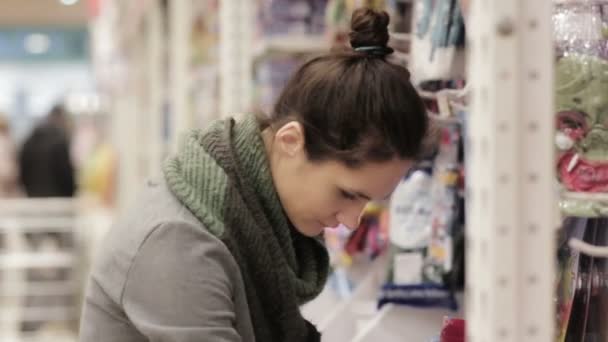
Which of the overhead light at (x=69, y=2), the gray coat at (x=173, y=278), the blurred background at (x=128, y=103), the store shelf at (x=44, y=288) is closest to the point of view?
the gray coat at (x=173, y=278)

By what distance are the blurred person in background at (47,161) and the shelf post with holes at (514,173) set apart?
25.2 ft

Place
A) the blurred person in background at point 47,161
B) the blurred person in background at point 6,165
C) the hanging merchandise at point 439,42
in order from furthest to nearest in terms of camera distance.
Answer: the blurred person in background at point 47,161, the blurred person in background at point 6,165, the hanging merchandise at point 439,42

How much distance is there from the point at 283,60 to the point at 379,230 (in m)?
0.81

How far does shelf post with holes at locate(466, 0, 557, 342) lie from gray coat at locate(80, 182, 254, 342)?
532 mm

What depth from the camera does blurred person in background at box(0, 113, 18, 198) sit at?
27.5 feet

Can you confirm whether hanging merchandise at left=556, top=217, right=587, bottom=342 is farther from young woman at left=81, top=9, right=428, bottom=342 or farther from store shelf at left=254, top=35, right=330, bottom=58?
store shelf at left=254, top=35, right=330, bottom=58

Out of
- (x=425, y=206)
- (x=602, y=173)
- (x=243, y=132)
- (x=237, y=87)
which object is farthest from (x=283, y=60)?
(x=602, y=173)

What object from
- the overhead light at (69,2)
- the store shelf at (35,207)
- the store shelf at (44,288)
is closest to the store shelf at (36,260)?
the store shelf at (44,288)

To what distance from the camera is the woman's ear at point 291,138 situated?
176 cm

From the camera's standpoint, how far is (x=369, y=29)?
1810 mm

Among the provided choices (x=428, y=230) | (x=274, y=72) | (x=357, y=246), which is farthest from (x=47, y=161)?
(x=428, y=230)

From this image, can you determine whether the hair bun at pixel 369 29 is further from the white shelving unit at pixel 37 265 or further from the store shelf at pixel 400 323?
the white shelving unit at pixel 37 265

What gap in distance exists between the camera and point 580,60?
1.71m

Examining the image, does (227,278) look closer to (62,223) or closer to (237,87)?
(237,87)
